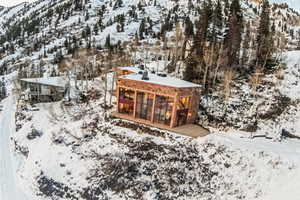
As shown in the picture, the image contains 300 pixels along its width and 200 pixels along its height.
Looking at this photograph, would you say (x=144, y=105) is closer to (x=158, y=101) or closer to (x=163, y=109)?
(x=158, y=101)

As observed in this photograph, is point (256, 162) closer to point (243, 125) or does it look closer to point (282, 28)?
point (243, 125)

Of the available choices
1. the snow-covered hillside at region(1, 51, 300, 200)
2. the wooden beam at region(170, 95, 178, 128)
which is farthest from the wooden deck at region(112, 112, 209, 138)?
the snow-covered hillside at region(1, 51, 300, 200)

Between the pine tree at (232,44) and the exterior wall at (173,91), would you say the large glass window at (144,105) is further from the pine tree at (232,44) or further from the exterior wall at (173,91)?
the pine tree at (232,44)

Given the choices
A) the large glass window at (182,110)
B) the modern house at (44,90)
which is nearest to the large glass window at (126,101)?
the large glass window at (182,110)

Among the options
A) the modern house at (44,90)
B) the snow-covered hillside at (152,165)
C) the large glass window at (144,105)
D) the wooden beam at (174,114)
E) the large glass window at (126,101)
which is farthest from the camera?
the modern house at (44,90)

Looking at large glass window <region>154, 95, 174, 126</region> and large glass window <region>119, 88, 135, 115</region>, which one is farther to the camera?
large glass window <region>119, 88, 135, 115</region>

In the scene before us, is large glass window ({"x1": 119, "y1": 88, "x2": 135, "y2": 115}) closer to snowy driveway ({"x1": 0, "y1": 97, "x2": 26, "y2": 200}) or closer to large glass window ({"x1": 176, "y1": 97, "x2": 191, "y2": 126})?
large glass window ({"x1": 176, "y1": 97, "x2": 191, "y2": 126})

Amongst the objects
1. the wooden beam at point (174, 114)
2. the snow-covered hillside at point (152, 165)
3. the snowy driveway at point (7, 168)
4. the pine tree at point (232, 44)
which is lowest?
the snowy driveway at point (7, 168)
